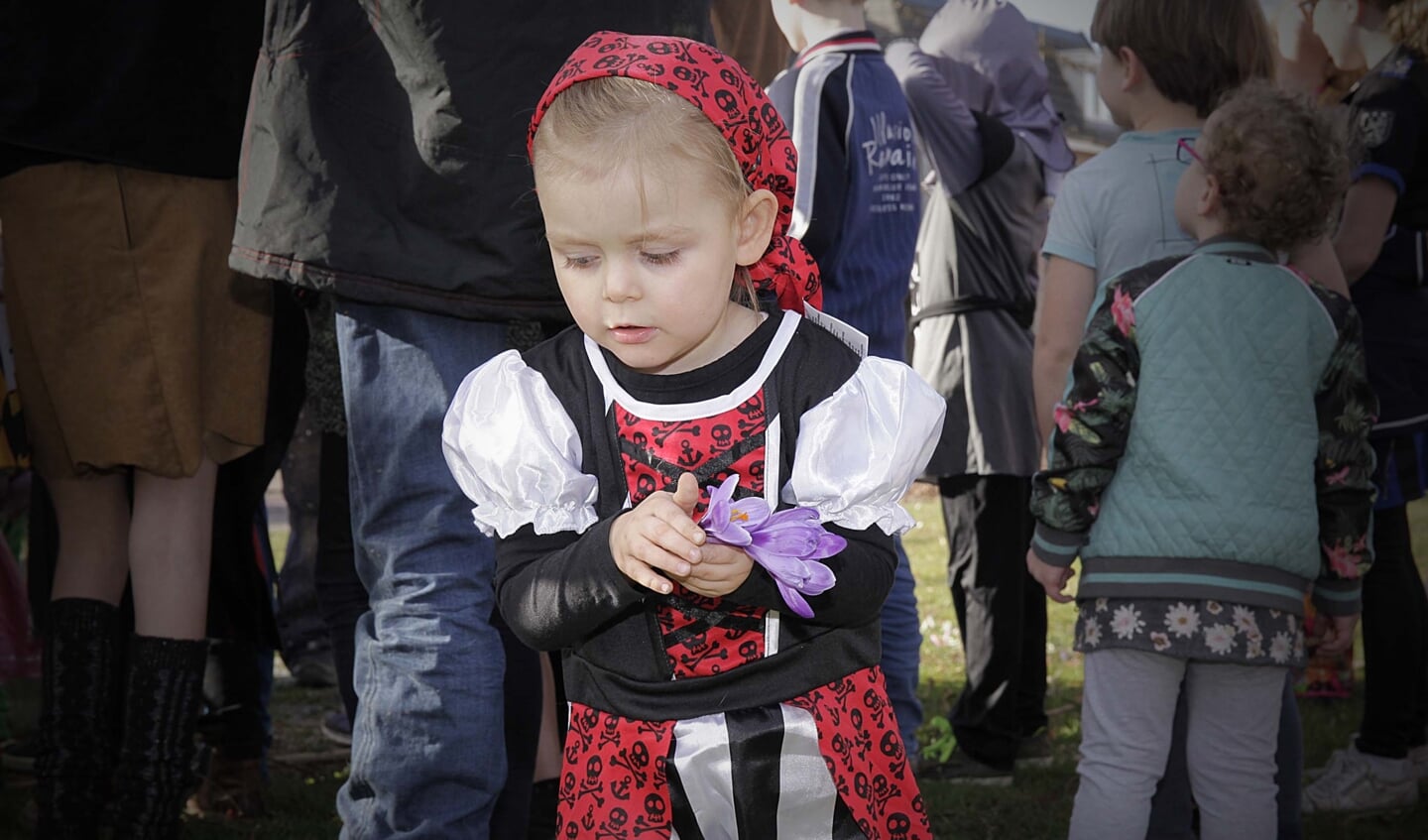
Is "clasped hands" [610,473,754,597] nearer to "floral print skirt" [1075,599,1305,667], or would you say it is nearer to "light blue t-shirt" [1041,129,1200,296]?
"floral print skirt" [1075,599,1305,667]

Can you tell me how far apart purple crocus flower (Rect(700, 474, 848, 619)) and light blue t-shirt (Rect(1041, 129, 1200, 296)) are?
5.18 ft

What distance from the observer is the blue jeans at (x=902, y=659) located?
374 cm

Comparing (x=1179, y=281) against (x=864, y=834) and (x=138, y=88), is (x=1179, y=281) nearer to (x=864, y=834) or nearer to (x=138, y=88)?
(x=864, y=834)

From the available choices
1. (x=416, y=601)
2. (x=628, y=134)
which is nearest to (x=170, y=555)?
(x=416, y=601)

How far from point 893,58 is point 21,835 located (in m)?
3.32

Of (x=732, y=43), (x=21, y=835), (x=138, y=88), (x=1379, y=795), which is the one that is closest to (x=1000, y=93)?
(x=732, y=43)

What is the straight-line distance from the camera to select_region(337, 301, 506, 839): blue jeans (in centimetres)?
237

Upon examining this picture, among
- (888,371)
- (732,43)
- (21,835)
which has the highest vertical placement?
(732,43)

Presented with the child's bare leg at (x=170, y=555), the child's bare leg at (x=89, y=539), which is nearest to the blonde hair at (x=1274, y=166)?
the child's bare leg at (x=170, y=555)

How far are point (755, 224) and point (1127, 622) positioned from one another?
4.13 ft

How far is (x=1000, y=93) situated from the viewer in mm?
4801

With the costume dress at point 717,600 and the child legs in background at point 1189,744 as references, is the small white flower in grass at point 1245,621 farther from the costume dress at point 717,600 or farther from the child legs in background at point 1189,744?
the costume dress at point 717,600

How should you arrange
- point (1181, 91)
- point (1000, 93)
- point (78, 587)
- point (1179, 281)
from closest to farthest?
point (1179, 281), point (78, 587), point (1181, 91), point (1000, 93)

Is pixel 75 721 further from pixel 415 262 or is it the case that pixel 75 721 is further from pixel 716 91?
pixel 716 91
